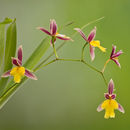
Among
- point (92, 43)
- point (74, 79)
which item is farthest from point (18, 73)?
point (74, 79)

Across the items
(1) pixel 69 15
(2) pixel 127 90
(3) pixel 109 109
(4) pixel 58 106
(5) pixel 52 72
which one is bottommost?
(3) pixel 109 109

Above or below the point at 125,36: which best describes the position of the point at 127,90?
below

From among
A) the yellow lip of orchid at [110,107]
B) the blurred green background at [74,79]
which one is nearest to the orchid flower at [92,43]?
the yellow lip of orchid at [110,107]

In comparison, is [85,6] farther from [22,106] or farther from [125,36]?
[22,106]

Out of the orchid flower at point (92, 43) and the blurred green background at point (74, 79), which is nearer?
the orchid flower at point (92, 43)

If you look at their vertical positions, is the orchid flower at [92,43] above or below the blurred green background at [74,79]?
below

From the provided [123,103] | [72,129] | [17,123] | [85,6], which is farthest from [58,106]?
[85,6]

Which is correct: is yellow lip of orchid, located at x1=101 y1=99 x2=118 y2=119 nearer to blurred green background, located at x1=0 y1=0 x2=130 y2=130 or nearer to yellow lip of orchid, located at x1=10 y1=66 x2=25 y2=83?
yellow lip of orchid, located at x1=10 y1=66 x2=25 y2=83

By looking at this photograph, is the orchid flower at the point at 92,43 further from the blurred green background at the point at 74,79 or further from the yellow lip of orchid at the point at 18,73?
the blurred green background at the point at 74,79

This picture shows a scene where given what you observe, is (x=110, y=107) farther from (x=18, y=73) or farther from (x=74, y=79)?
(x=74, y=79)
